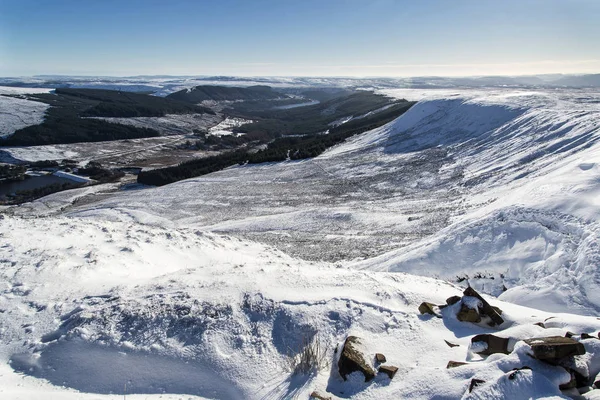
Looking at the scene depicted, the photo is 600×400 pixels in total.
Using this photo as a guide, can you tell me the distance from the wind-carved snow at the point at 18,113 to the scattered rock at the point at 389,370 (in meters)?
95.2

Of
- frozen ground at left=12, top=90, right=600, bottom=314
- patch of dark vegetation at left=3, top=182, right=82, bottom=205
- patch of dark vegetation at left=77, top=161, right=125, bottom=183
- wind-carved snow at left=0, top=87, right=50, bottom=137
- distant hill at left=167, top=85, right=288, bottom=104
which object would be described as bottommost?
patch of dark vegetation at left=3, top=182, right=82, bottom=205

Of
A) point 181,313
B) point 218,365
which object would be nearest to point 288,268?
point 181,313

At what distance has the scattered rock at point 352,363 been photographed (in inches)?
223

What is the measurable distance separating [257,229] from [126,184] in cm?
2960

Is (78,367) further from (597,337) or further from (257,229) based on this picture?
(257,229)

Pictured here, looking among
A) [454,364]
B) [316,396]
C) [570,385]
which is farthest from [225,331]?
[570,385]

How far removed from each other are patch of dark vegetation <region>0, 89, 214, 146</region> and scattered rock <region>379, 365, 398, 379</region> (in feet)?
291


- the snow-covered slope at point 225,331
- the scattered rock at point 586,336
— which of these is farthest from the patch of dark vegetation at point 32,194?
the scattered rock at point 586,336

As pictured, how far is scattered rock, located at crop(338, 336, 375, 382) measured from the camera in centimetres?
566

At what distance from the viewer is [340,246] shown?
63.6ft

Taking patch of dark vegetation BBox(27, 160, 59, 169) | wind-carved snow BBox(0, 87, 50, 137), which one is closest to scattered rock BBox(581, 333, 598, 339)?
patch of dark vegetation BBox(27, 160, 59, 169)

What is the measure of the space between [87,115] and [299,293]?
117134 mm

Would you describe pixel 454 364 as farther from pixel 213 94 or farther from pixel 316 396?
pixel 213 94

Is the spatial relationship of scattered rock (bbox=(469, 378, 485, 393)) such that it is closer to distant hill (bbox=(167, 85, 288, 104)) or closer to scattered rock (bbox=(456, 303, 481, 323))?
scattered rock (bbox=(456, 303, 481, 323))
